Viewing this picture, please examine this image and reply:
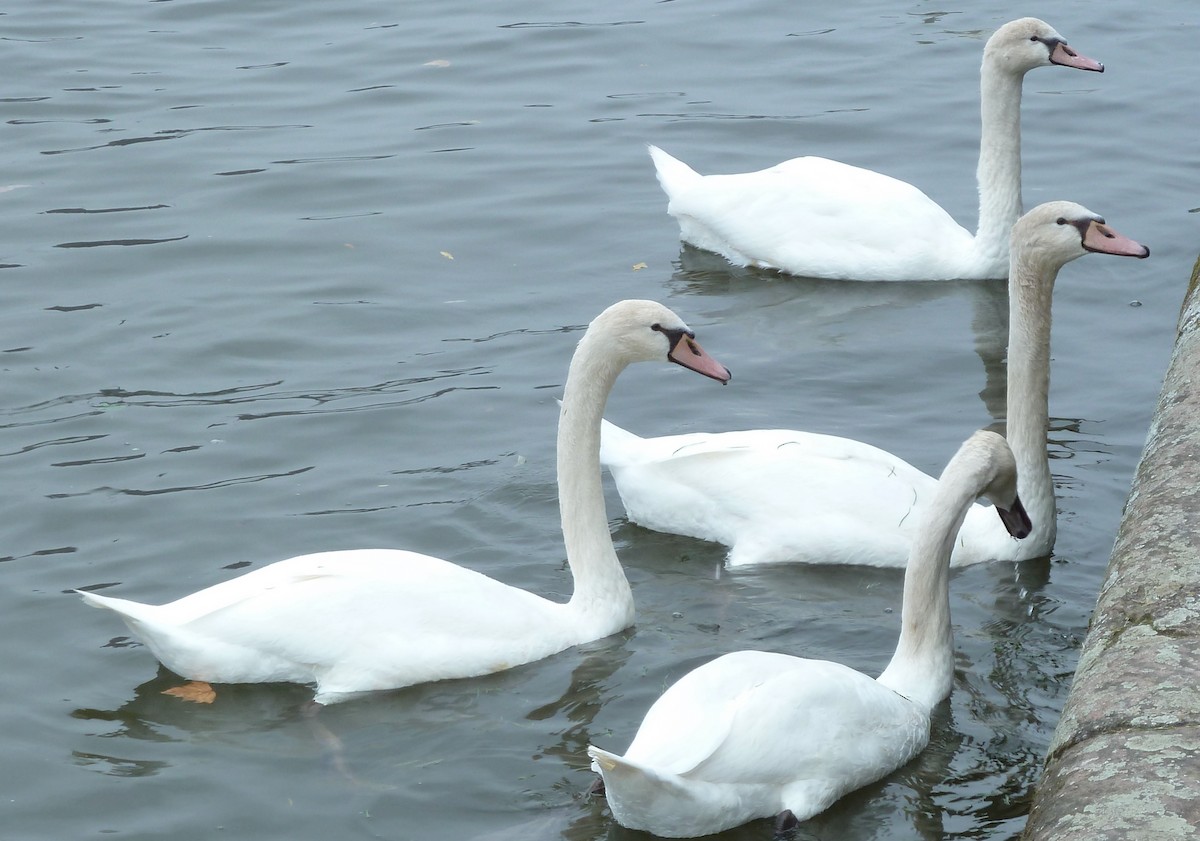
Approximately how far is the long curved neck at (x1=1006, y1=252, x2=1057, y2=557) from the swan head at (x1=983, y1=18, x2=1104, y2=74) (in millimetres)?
2946

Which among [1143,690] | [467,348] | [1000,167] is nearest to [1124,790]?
[1143,690]

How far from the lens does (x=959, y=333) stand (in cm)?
925

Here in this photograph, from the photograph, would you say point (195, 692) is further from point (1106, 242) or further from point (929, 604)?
point (1106, 242)

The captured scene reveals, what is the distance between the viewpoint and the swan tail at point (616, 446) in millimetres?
7141

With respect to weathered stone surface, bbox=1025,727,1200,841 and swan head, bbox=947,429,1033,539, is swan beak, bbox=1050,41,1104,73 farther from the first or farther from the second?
weathered stone surface, bbox=1025,727,1200,841

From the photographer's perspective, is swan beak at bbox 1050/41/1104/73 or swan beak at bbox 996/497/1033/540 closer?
swan beak at bbox 996/497/1033/540

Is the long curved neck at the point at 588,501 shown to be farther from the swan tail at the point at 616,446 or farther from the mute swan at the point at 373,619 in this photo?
the swan tail at the point at 616,446

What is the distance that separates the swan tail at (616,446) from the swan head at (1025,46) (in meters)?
3.71

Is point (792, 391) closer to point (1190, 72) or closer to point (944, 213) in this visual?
point (944, 213)

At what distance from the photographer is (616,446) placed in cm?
718

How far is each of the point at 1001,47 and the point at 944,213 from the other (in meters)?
0.96

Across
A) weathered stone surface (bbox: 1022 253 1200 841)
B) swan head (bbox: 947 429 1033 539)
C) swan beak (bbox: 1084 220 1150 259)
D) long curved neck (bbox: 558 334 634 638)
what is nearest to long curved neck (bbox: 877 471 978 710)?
swan head (bbox: 947 429 1033 539)

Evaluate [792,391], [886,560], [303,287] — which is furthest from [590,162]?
[886,560]

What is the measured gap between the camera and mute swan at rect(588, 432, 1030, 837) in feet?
15.6
